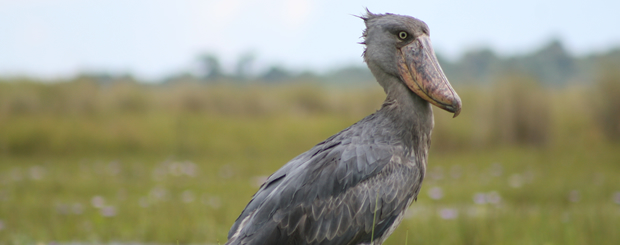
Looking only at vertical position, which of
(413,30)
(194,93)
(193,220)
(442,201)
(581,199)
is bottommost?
(581,199)

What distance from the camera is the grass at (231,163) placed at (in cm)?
498

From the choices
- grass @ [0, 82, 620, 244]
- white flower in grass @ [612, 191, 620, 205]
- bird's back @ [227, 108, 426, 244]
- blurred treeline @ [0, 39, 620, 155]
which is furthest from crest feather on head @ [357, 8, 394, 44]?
blurred treeline @ [0, 39, 620, 155]

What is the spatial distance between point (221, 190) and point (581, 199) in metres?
4.74

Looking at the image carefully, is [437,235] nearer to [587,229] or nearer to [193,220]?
[587,229]

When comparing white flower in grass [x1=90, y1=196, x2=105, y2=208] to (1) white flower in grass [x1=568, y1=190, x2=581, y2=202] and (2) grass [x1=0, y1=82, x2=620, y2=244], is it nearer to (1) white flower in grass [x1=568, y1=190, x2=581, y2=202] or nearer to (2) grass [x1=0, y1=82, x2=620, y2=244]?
(2) grass [x1=0, y1=82, x2=620, y2=244]

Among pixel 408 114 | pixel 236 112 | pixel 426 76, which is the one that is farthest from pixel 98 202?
pixel 236 112

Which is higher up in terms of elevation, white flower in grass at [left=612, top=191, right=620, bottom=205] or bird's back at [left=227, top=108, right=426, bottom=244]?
bird's back at [left=227, top=108, right=426, bottom=244]

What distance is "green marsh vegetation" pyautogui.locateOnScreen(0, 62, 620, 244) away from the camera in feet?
16.5

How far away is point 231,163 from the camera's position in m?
11.1

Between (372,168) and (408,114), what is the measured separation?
365 millimetres

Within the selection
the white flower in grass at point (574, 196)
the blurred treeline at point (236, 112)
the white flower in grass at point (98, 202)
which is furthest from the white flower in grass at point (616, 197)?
the white flower in grass at point (98, 202)

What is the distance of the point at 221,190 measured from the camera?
7996 millimetres

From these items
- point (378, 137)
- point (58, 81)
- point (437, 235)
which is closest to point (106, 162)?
point (58, 81)

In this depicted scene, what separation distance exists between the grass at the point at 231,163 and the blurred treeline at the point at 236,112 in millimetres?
43
